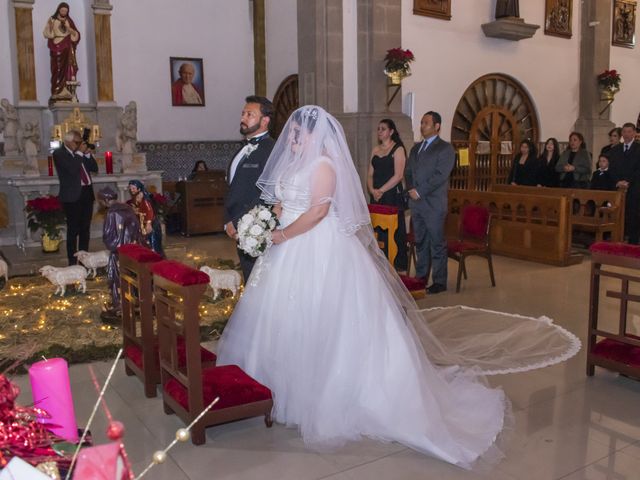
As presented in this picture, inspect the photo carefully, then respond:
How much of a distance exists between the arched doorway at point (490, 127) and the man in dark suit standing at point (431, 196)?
4.89m

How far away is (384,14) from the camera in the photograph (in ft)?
32.9

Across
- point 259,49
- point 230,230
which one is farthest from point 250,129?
point 259,49

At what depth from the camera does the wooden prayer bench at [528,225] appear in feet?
27.1


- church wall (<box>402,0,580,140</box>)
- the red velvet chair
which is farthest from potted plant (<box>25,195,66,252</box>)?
church wall (<box>402,0,580,140</box>)

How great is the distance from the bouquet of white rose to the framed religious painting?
1221 cm

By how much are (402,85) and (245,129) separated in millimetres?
6442

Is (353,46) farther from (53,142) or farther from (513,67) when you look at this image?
(53,142)

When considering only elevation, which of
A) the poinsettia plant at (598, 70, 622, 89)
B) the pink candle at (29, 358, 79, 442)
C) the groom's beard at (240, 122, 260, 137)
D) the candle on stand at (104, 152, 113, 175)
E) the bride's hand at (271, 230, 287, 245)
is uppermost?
the poinsettia plant at (598, 70, 622, 89)

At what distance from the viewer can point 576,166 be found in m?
10.3

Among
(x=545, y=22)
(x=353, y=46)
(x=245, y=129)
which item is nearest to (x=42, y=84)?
(x=353, y=46)

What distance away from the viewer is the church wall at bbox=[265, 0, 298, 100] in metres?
12.6

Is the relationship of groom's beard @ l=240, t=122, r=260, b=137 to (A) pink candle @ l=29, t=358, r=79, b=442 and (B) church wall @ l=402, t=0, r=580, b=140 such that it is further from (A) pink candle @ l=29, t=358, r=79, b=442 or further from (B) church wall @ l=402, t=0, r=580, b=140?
(B) church wall @ l=402, t=0, r=580, b=140

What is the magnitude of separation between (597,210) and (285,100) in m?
6.38

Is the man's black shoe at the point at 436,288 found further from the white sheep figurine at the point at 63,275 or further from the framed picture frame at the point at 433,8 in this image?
the framed picture frame at the point at 433,8
